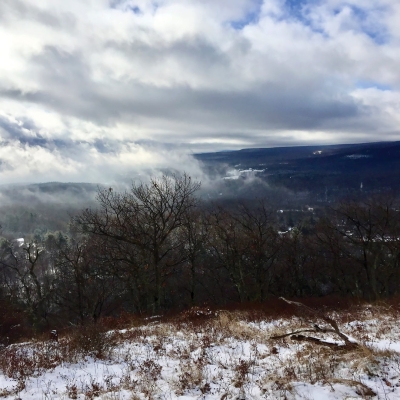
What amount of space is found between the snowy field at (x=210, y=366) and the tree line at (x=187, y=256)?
5.98 ft

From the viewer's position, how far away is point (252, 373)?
5.73 meters

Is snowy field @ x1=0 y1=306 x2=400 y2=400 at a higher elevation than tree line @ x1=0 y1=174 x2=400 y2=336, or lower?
higher

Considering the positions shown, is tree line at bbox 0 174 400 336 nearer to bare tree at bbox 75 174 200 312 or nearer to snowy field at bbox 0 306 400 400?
bare tree at bbox 75 174 200 312

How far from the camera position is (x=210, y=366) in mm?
6301

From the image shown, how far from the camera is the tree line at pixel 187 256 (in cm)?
1666

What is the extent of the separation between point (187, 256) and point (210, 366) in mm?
12063

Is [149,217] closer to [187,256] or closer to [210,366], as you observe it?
[187,256]

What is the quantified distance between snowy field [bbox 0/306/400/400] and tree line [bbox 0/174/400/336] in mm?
1823

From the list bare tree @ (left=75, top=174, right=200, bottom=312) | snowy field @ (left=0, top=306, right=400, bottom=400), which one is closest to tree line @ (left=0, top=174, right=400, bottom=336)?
bare tree @ (left=75, top=174, right=200, bottom=312)

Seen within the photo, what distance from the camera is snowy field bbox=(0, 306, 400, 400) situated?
4.97m

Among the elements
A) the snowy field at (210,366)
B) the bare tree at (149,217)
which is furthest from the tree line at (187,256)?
the snowy field at (210,366)

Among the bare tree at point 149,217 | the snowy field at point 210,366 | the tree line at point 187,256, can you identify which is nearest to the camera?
the snowy field at point 210,366

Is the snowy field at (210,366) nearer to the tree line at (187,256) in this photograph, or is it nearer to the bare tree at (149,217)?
the tree line at (187,256)

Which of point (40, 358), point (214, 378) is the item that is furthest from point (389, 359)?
point (40, 358)
